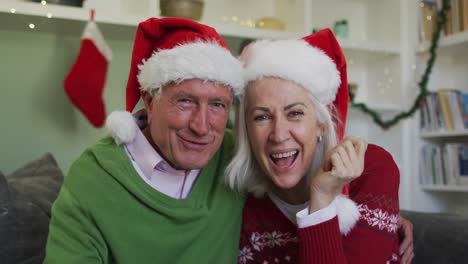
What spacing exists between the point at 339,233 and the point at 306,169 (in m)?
0.23

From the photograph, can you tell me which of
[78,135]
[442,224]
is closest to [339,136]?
[442,224]

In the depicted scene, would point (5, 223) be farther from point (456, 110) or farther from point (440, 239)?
point (456, 110)

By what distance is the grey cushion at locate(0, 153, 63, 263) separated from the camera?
1.32 metres

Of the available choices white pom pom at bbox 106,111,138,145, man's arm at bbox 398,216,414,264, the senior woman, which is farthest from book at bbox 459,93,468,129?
white pom pom at bbox 106,111,138,145

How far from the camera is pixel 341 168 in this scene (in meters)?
1.18

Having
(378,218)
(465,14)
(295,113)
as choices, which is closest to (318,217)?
(378,218)

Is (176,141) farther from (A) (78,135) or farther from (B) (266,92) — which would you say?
(A) (78,135)

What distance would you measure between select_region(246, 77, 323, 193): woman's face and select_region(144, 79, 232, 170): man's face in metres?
0.10

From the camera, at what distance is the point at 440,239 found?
1514 millimetres

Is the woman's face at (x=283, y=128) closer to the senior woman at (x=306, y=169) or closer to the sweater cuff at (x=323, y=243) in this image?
the senior woman at (x=306, y=169)

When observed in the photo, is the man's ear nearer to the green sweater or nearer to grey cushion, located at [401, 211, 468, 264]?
the green sweater

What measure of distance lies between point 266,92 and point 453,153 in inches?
83.2

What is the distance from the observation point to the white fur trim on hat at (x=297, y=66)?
133 centimetres

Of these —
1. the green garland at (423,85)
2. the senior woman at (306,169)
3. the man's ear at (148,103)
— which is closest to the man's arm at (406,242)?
the senior woman at (306,169)
